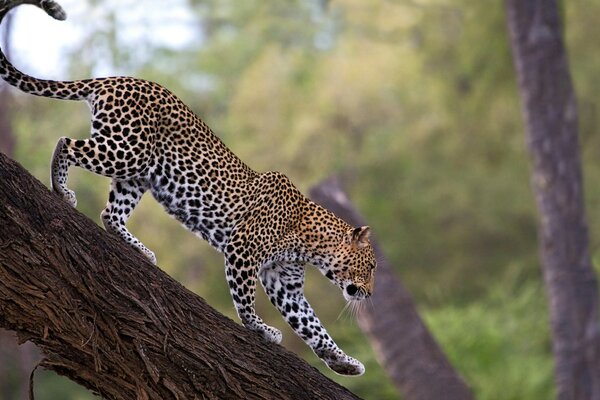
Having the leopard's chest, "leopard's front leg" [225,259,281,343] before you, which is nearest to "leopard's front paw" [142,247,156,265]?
the leopard's chest

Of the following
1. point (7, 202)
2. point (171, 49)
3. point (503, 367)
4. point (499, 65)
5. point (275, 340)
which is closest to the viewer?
point (7, 202)

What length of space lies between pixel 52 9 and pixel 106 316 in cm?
121

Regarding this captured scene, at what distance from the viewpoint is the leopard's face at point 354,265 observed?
509 cm

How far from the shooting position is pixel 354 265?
511 cm

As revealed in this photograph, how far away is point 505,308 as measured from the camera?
1947cm

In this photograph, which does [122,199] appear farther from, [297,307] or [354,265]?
[354,265]

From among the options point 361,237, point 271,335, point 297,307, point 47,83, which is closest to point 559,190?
point 361,237

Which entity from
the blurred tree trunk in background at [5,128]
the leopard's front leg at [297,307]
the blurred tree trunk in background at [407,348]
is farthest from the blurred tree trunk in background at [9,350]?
the blurred tree trunk in background at [407,348]

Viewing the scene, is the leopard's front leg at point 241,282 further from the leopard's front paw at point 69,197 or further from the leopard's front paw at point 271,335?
the leopard's front paw at point 69,197

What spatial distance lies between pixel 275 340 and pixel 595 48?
1850 centimetres

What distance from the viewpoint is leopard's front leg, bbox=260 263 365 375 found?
5.11 meters

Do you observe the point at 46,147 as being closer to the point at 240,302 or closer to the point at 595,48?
the point at 595,48

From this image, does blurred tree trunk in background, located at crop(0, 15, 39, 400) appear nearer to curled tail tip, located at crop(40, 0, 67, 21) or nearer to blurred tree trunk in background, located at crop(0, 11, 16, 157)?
blurred tree trunk in background, located at crop(0, 11, 16, 157)

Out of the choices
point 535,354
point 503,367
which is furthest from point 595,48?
point 503,367
